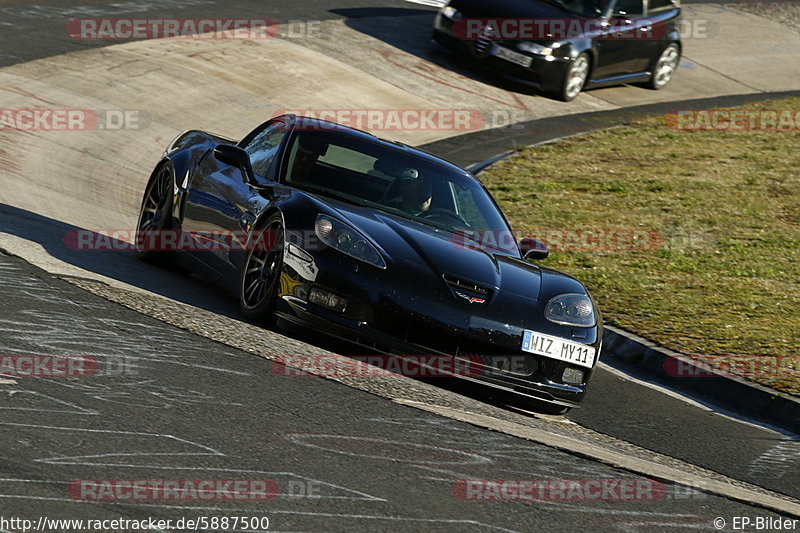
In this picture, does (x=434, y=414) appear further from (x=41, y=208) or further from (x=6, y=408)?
(x=41, y=208)

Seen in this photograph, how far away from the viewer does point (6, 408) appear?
4973mm

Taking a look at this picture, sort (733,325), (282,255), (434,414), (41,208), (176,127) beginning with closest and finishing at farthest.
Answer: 1. (434,414)
2. (282,255)
3. (733,325)
4. (41,208)
5. (176,127)

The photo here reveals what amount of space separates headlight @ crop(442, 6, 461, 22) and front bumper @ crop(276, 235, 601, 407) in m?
12.4

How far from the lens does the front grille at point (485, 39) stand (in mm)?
18734

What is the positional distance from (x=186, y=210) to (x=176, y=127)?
6.11 meters

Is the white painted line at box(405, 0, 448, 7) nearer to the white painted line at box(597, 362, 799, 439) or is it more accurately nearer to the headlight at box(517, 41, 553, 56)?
the headlight at box(517, 41, 553, 56)

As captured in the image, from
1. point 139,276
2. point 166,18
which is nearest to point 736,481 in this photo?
point 139,276

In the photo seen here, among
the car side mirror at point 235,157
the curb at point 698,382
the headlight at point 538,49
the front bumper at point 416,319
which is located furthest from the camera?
the headlight at point 538,49

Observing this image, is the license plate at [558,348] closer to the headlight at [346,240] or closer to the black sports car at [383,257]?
the black sports car at [383,257]

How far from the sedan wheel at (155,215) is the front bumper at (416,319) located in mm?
2374

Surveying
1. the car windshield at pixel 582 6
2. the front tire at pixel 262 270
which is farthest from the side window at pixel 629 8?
the front tire at pixel 262 270

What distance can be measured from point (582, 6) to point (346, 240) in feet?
43.0

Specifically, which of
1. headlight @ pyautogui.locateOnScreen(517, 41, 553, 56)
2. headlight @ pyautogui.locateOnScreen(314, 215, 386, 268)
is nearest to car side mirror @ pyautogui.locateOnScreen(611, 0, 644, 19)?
headlight @ pyautogui.locateOnScreen(517, 41, 553, 56)

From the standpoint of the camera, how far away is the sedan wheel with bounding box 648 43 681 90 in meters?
20.8
